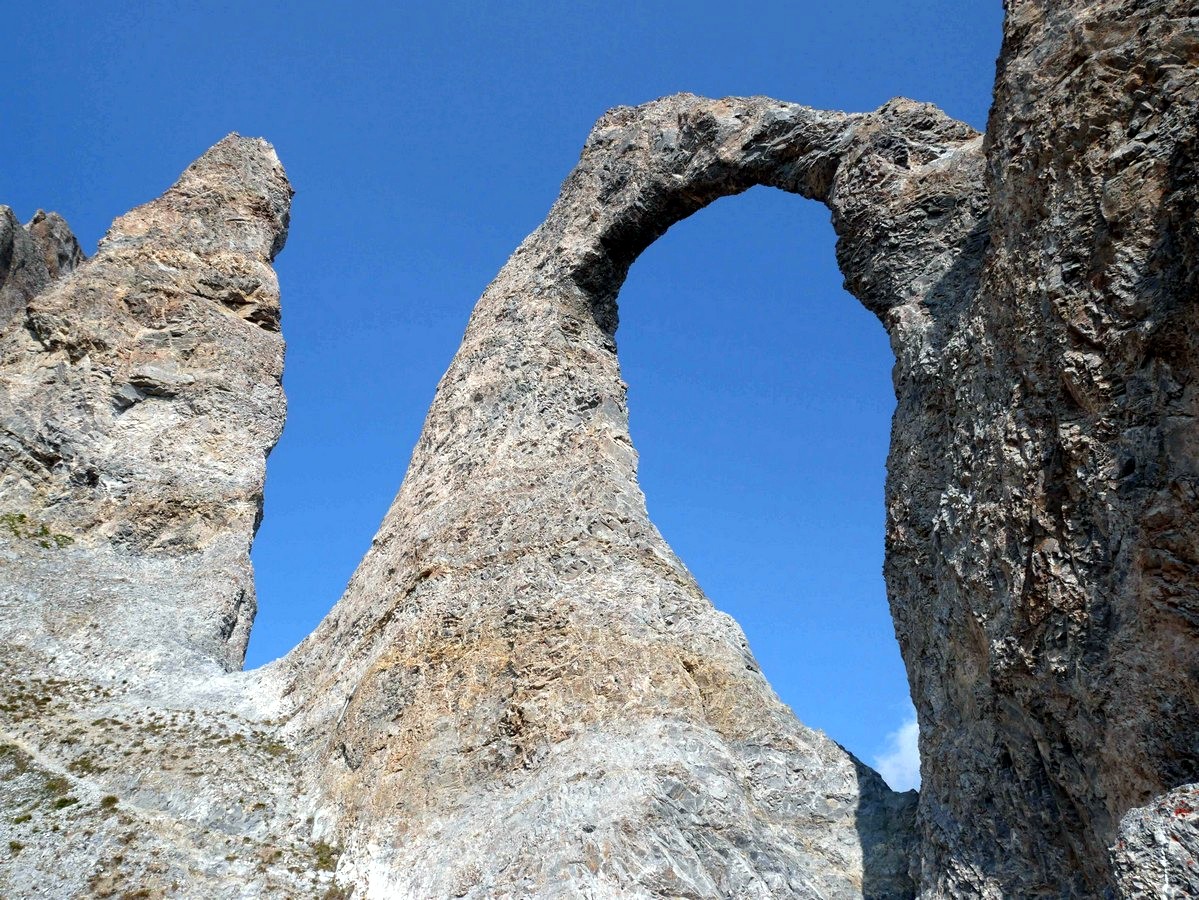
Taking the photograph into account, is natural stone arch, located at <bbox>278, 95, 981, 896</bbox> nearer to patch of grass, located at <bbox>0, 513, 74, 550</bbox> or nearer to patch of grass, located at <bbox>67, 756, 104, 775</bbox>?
patch of grass, located at <bbox>67, 756, 104, 775</bbox>

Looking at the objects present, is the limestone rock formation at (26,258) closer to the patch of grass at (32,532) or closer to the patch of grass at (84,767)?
the patch of grass at (32,532)

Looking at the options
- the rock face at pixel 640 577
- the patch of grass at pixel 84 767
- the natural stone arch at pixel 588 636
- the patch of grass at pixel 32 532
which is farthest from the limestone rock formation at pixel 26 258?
the patch of grass at pixel 84 767

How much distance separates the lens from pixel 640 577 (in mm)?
15156

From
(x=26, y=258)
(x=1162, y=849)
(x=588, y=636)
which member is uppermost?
(x=26, y=258)

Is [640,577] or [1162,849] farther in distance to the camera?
[640,577]

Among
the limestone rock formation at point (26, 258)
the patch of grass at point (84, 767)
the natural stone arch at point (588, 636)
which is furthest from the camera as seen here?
the limestone rock formation at point (26, 258)

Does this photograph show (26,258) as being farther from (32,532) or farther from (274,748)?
(274,748)

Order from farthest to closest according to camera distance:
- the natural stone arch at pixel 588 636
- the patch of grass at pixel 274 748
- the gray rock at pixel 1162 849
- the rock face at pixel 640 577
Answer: the patch of grass at pixel 274 748
the natural stone arch at pixel 588 636
the rock face at pixel 640 577
the gray rock at pixel 1162 849

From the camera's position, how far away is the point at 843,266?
15.6 metres

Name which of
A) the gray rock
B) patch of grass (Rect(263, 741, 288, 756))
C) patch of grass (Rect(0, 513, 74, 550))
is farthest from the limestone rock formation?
the gray rock

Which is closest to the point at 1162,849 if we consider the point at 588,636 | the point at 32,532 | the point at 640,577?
the point at 588,636

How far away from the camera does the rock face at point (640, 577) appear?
343 inches

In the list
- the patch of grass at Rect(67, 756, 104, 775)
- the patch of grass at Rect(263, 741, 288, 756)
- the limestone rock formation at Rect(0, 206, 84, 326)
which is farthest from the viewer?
the limestone rock formation at Rect(0, 206, 84, 326)

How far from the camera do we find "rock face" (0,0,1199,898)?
8.71 metres
